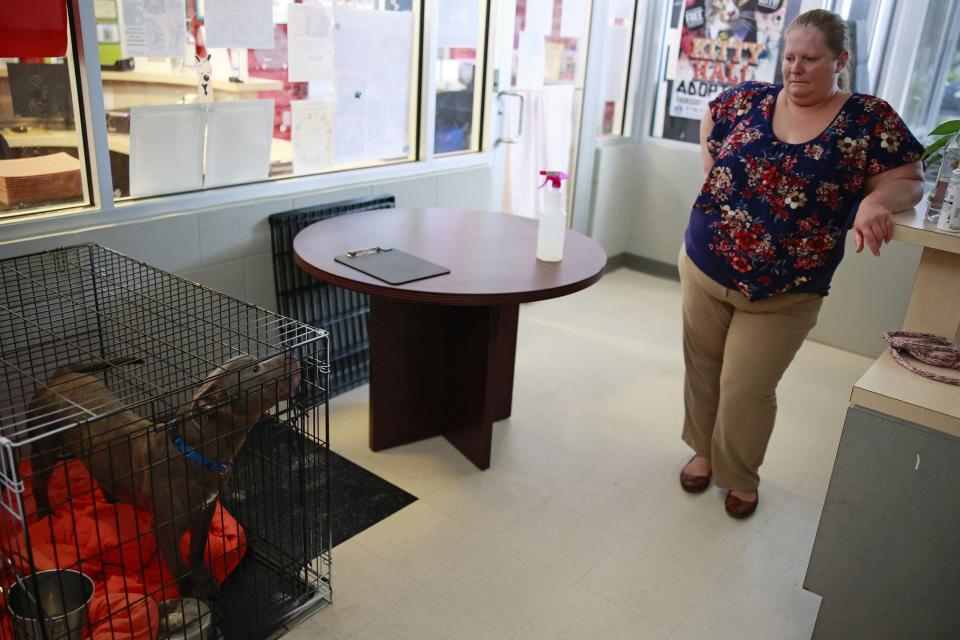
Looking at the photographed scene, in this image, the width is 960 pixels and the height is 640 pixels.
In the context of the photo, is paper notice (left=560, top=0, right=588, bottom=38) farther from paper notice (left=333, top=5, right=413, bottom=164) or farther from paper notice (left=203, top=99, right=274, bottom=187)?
paper notice (left=203, top=99, right=274, bottom=187)

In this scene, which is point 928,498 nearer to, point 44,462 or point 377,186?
point 44,462

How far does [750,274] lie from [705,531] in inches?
31.3

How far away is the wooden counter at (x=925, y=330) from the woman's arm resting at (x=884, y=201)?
0.03 m

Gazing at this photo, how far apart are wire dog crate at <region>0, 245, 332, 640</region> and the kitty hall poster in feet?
10.2

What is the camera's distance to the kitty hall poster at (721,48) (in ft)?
13.6

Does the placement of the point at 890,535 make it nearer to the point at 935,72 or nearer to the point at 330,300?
the point at 330,300

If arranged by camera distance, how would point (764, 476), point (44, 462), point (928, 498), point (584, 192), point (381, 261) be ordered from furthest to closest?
point (584, 192)
point (764, 476)
point (381, 261)
point (44, 462)
point (928, 498)

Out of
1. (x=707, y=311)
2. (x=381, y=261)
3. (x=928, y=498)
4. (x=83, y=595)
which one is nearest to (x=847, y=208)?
(x=707, y=311)

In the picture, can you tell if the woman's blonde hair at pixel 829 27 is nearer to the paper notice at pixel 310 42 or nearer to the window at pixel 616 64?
the paper notice at pixel 310 42

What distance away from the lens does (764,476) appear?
2836 mm

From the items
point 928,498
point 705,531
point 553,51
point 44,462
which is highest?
point 553,51

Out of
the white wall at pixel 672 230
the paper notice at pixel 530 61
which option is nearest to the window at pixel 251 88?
the paper notice at pixel 530 61

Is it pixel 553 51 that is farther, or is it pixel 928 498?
pixel 553 51

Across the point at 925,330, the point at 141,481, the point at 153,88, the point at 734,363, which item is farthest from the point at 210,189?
the point at 925,330
